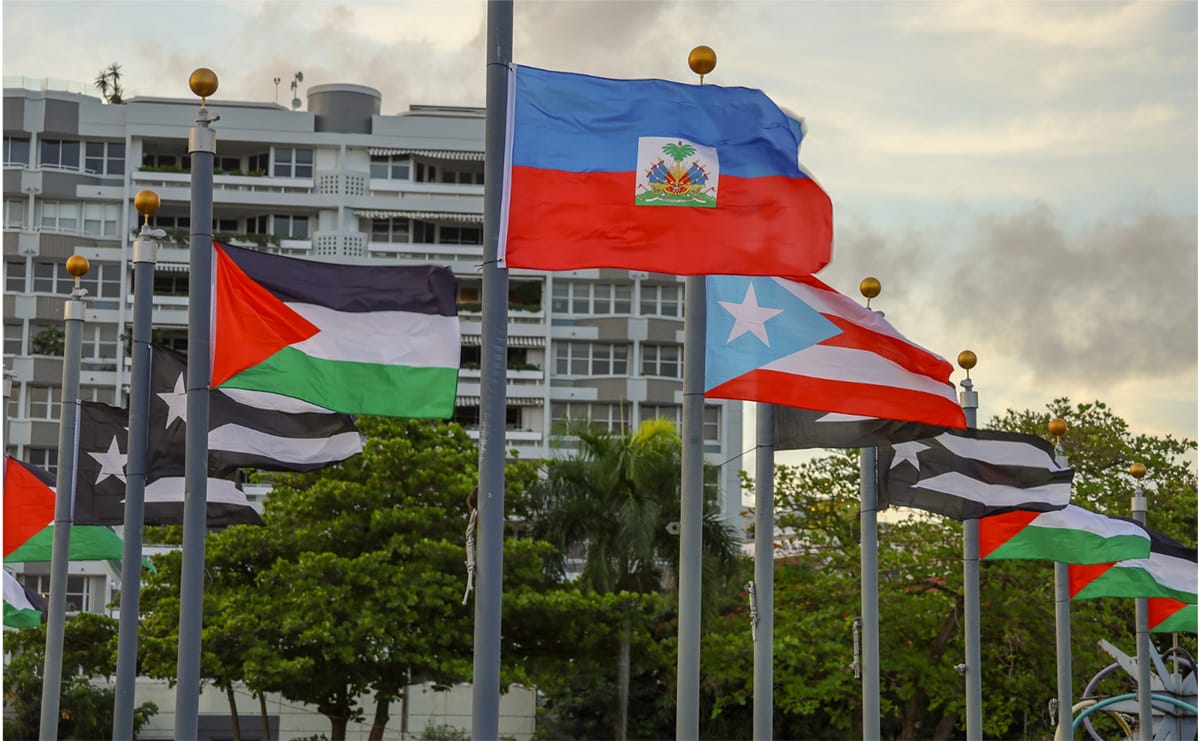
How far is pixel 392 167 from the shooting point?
7156 cm

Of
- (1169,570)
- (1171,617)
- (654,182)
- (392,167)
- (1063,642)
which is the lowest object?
(1063,642)

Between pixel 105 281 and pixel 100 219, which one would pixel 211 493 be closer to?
pixel 105 281

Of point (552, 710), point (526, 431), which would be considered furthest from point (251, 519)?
point (526, 431)

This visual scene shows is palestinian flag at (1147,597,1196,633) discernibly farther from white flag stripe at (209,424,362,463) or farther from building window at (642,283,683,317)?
building window at (642,283,683,317)

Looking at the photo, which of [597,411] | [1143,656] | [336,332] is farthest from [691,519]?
[597,411]

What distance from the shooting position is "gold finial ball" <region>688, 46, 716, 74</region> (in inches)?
547

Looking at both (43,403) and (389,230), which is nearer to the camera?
(43,403)

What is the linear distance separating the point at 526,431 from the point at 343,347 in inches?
2196

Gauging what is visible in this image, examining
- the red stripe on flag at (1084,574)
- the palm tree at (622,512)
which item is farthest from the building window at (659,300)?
the red stripe on flag at (1084,574)

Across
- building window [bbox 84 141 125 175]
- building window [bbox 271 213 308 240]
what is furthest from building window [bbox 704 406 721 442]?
building window [bbox 84 141 125 175]

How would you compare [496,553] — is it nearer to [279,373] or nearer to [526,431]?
[279,373]

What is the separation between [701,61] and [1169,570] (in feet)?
61.5

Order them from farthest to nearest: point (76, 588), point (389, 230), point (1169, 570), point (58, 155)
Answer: point (389, 230) → point (58, 155) → point (76, 588) → point (1169, 570)

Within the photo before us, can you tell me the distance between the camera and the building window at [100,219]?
70.3 meters
